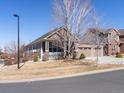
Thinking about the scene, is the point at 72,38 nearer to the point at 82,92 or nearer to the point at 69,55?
the point at 69,55

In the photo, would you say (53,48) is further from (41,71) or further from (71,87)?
(71,87)

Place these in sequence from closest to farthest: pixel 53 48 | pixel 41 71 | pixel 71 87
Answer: pixel 71 87, pixel 41 71, pixel 53 48

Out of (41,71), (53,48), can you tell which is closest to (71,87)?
(41,71)

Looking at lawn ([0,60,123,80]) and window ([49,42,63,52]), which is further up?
window ([49,42,63,52])

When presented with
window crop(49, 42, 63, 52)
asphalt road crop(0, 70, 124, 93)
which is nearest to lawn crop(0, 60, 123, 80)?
asphalt road crop(0, 70, 124, 93)

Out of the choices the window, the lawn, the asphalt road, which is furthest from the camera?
the window

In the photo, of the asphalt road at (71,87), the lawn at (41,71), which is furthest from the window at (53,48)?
the asphalt road at (71,87)

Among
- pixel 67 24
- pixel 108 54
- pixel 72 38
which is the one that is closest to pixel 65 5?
pixel 67 24

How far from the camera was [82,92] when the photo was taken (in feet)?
37.2

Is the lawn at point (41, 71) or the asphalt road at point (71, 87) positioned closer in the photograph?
the asphalt road at point (71, 87)

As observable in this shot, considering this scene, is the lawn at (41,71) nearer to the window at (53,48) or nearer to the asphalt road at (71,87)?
the asphalt road at (71,87)

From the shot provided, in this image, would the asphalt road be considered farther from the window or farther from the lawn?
the window

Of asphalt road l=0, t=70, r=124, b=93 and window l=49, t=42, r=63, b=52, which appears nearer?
asphalt road l=0, t=70, r=124, b=93

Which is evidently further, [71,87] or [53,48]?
[53,48]
